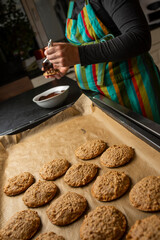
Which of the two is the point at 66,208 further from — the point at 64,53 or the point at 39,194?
the point at 64,53

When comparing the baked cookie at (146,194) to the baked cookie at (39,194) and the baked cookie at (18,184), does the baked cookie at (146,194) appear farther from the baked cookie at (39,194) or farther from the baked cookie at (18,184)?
the baked cookie at (18,184)

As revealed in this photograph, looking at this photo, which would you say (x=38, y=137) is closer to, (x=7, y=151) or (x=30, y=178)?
(x=7, y=151)

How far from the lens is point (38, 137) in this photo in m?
1.46

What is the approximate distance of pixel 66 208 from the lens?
0.95 metres

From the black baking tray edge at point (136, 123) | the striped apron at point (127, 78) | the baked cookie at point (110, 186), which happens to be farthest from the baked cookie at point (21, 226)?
the striped apron at point (127, 78)

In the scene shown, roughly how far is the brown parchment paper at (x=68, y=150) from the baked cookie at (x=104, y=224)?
0.11 feet

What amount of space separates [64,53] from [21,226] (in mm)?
831

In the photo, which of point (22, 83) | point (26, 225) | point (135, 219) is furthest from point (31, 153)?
point (22, 83)

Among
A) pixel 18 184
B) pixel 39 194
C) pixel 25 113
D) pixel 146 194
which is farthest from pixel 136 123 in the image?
pixel 25 113

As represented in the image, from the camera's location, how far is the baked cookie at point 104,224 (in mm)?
775

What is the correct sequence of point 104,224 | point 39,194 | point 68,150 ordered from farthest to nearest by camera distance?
point 68,150 → point 39,194 → point 104,224

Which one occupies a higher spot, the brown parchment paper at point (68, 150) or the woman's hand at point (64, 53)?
the woman's hand at point (64, 53)

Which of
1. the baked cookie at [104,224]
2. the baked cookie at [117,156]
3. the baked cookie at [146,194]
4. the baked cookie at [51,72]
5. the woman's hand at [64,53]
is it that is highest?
the woman's hand at [64,53]

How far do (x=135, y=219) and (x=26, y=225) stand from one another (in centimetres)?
46
